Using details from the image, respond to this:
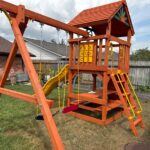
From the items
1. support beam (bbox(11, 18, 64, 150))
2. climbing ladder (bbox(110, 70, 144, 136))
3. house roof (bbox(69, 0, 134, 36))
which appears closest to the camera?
support beam (bbox(11, 18, 64, 150))

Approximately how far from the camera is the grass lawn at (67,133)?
3.97 m

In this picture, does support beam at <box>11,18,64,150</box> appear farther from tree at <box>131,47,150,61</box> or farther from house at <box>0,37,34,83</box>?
tree at <box>131,47,150,61</box>

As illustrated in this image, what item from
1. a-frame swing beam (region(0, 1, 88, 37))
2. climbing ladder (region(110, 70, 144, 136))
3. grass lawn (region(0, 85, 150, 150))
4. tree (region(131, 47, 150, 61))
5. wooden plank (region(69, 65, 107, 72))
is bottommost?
grass lawn (region(0, 85, 150, 150))

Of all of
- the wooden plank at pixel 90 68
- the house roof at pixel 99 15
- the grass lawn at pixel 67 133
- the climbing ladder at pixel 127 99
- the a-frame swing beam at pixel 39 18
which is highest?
the house roof at pixel 99 15

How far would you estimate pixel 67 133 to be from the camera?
15.2 feet

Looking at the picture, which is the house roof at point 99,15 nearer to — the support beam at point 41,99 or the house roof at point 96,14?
the house roof at point 96,14

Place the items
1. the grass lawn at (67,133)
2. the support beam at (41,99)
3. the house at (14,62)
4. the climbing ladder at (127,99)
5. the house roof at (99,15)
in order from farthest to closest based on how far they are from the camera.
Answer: the house at (14,62) < the house roof at (99,15) < the climbing ladder at (127,99) < the grass lawn at (67,133) < the support beam at (41,99)

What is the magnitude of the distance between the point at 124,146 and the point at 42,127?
2.08 meters

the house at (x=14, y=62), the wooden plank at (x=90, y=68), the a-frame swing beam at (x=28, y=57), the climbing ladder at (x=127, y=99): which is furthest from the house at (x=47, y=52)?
the a-frame swing beam at (x=28, y=57)

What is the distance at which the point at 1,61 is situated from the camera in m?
14.4

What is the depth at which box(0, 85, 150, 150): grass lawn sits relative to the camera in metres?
3.97

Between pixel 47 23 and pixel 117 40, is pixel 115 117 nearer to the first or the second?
pixel 117 40

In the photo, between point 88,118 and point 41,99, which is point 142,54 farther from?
point 41,99

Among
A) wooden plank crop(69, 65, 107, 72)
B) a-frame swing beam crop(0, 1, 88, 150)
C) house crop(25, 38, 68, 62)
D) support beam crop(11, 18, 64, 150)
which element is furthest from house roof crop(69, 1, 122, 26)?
house crop(25, 38, 68, 62)
